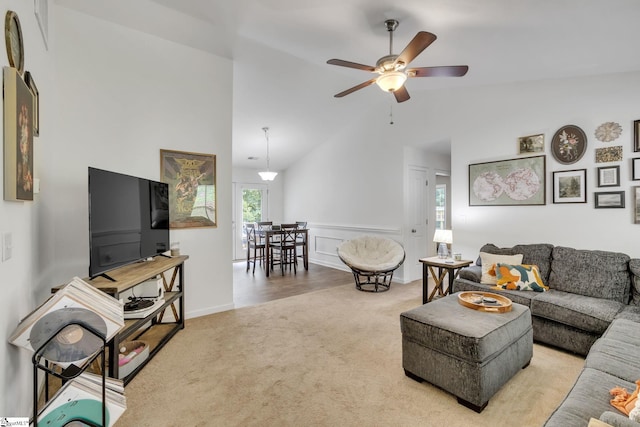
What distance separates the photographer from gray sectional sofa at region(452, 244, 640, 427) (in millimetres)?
1560

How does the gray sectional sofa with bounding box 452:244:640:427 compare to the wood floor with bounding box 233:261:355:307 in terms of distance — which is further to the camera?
the wood floor with bounding box 233:261:355:307

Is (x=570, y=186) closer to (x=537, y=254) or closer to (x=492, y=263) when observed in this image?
(x=537, y=254)

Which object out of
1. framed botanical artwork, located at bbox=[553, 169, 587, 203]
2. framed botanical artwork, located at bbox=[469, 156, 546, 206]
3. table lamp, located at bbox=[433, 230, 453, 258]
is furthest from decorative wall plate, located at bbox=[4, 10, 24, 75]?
framed botanical artwork, located at bbox=[553, 169, 587, 203]

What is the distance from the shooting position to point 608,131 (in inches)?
118

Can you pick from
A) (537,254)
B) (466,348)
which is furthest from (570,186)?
(466,348)

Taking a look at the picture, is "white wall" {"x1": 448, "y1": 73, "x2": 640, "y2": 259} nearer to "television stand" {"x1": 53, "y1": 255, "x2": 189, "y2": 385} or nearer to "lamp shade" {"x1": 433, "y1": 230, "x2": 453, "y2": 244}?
"lamp shade" {"x1": 433, "y1": 230, "x2": 453, "y2": 244}

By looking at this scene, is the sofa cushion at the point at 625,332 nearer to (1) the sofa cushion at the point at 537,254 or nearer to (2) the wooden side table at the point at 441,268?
(1) the sofa cushion at the point at 537,254

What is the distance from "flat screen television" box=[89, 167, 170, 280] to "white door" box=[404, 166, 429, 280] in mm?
3801

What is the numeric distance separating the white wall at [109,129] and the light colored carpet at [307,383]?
73 centimetres

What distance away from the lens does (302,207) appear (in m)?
7.46

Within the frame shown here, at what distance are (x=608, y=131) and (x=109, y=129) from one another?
5062mm

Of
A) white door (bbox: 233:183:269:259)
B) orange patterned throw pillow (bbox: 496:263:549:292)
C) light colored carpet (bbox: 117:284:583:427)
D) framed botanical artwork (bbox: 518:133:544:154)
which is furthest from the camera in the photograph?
white door (bbox: 233:183:269:259)

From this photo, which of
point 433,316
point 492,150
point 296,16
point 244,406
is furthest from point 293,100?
point 244,406

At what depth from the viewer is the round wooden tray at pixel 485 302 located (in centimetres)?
218
